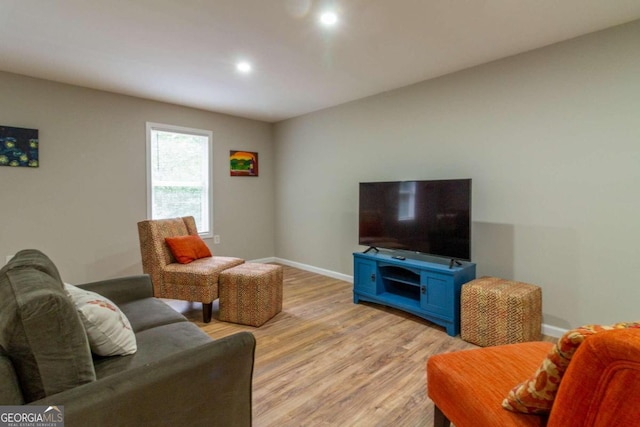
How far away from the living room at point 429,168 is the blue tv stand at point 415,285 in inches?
21.1

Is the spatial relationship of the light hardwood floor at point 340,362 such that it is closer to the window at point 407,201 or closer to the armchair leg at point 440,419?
the armchair leg at point 440,419

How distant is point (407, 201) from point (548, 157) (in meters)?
1.20

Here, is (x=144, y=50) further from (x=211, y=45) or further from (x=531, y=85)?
(x=531, y=85)

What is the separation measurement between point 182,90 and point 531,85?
355 cm

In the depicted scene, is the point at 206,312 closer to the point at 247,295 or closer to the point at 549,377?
the point at 247,295

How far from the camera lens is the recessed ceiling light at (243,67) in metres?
2.87

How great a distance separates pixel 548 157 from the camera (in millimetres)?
2594

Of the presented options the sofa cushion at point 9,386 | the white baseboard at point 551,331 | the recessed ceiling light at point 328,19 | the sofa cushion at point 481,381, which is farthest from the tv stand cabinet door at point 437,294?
the sofa cushion at point 9,386

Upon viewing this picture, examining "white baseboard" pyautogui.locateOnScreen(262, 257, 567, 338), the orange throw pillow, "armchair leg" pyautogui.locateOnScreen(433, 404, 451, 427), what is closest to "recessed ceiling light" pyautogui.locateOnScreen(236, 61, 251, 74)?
the orange throw pillow

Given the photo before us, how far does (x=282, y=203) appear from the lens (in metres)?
5.29

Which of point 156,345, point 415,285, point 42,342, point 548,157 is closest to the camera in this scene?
point 42,342

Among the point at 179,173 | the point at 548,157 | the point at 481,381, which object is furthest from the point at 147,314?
the point at 548,157

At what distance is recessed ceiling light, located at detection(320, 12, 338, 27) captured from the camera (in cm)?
209

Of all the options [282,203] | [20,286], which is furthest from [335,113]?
[20,286]
